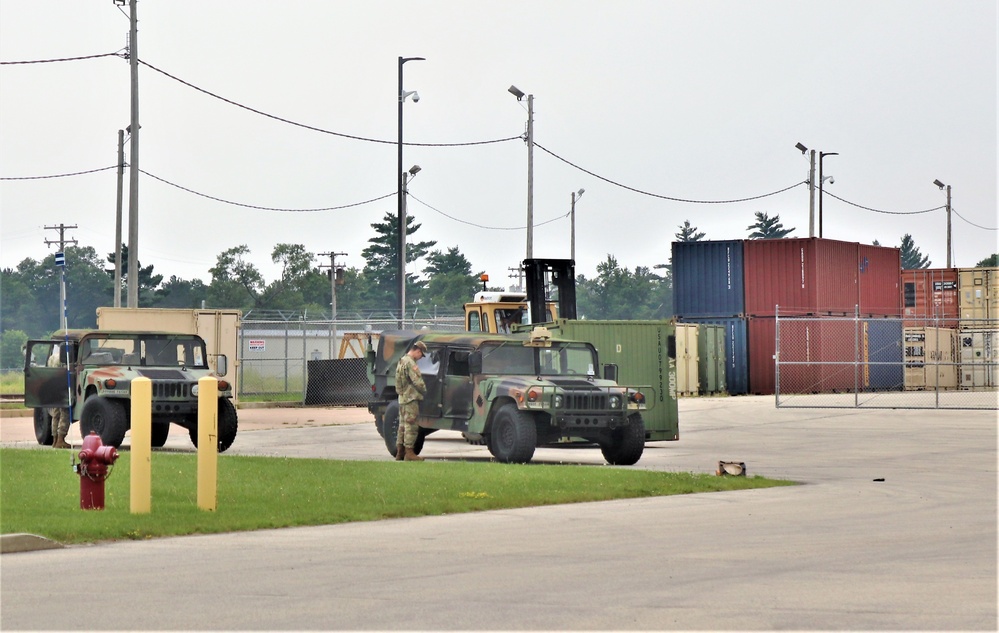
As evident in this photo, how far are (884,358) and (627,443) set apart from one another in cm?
3491

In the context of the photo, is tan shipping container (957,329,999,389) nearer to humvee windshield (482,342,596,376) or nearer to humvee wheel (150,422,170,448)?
humvee windshield (482,342,596,376)

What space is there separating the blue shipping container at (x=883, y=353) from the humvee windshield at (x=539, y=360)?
104 feet

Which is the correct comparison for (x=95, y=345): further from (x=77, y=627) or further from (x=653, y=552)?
(x=77, y=627)

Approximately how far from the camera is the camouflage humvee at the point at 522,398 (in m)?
19.7

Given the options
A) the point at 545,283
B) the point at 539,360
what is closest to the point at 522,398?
the point at 539,360

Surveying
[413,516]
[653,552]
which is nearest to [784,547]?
[653,552]

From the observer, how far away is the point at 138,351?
23.4 m

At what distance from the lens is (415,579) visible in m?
9.70

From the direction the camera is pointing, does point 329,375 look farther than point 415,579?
Yes

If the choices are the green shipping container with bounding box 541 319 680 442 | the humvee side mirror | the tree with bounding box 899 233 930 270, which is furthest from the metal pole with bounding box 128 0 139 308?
the tree with bounding box 899 233 930 270

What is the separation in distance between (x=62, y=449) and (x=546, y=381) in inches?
295

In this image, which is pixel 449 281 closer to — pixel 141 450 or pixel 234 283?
pixel 234 283

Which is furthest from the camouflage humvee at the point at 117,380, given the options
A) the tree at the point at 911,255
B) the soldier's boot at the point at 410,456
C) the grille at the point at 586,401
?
the tree at the point at 911,255

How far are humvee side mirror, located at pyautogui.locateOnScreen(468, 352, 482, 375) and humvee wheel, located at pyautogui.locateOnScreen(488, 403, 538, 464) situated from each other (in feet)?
2.43
